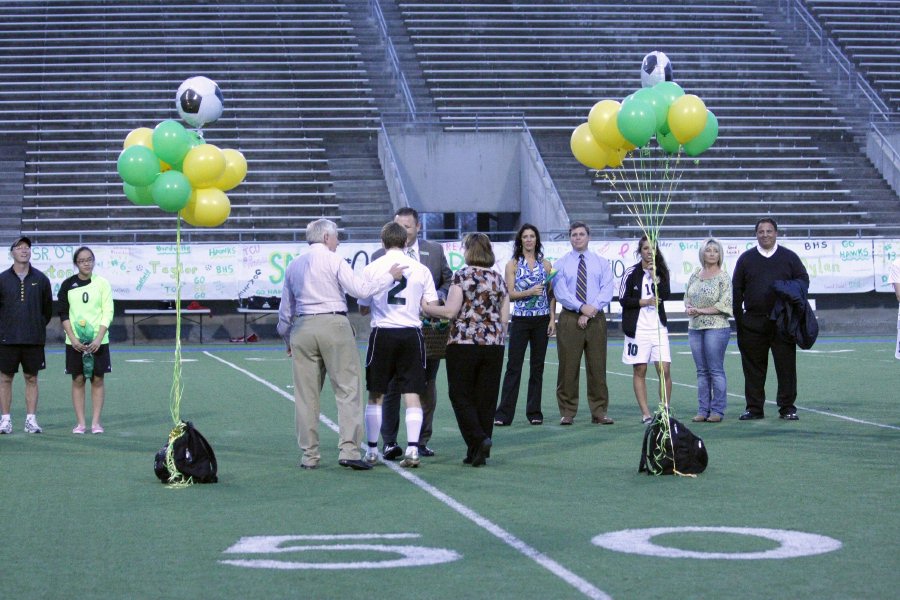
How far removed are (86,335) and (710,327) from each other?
5.92m

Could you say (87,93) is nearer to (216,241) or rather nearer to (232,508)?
(216,241)

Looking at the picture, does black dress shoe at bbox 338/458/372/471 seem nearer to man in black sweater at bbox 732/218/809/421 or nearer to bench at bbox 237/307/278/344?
man in black sweater at bbox 732/218/809/421

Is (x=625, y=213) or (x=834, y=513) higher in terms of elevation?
(x=625, y=213)

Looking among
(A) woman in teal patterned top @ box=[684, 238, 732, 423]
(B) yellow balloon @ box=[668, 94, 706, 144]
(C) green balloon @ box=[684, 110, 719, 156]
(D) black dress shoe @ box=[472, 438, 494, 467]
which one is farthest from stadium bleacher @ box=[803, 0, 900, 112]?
(D) black dress shoe @ box=[472, 438, 494, 467]

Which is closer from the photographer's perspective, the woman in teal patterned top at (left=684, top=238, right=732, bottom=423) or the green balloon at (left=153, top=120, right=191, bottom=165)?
the green balloon at (left=153, top=120, right=191, bottom=165)

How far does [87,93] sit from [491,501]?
29427 millimetres

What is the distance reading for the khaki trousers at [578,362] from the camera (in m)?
12.5

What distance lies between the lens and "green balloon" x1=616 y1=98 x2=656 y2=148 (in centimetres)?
955

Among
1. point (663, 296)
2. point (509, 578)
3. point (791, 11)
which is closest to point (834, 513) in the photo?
point (509, 578)

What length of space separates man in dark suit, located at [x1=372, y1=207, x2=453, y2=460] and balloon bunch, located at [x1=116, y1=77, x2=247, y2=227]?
4.32ft

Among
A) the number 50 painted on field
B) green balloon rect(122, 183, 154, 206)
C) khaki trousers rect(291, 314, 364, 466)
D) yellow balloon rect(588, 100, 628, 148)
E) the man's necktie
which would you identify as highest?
yellow balloon rect(588, 100, 628, 148)

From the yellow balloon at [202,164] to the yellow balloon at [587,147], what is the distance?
2.90 meters

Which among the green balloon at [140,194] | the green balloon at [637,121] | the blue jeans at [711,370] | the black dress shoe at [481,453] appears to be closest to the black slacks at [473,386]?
the black dress shoe at [481,453]

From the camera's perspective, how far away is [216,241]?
30.1m
